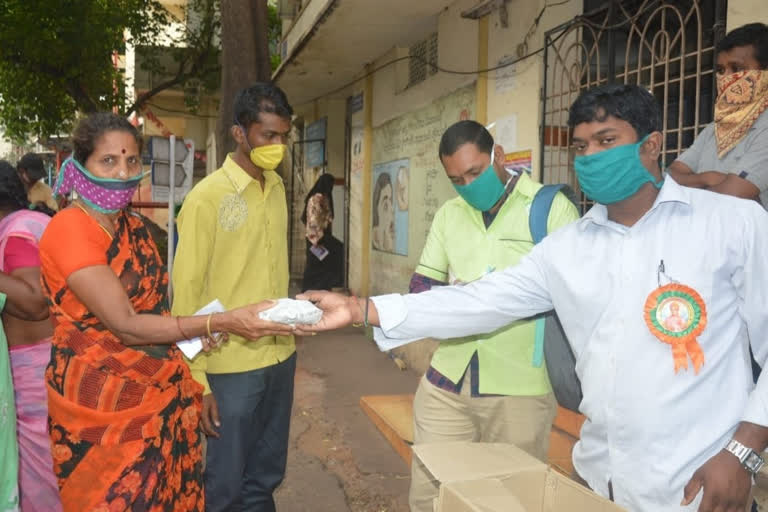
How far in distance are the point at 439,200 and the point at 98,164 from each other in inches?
198

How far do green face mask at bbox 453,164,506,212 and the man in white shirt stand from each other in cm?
→ 62

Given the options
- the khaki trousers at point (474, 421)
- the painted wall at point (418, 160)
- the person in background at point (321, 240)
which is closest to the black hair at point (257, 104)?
the khaki trousers at point (474, 421)

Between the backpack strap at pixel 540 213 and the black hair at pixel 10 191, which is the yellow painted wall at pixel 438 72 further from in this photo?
the black hair at pixel 10 191

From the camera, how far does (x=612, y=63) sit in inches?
173

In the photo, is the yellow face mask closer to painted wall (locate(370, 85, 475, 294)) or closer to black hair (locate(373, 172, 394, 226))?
painted wall (locate(370, 85, 475, 294))

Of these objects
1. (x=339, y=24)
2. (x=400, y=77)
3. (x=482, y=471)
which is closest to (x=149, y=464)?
(x=482, y=471)

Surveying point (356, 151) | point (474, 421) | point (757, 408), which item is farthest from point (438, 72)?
point (757, 408)

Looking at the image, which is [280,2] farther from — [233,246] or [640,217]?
[640,217]

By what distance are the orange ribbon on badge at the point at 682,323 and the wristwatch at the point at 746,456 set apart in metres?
0.20

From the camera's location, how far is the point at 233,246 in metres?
2.86

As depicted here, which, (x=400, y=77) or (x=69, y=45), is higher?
(x=69, y=45)

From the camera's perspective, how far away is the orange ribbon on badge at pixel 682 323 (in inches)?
68.4

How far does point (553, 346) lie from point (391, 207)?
6412mm

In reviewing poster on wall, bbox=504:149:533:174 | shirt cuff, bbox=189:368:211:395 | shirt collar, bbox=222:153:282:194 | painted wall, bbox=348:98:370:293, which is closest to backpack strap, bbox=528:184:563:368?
shirt collar, bbox=222:153:282:194
